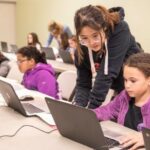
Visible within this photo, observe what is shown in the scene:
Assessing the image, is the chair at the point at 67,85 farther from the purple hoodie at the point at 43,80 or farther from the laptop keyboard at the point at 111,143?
the laptop keyboard at the point at 111,143

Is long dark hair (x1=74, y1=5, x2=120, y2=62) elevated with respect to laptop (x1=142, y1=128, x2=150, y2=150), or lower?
elevated

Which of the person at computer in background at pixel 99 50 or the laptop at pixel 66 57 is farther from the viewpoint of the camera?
the laptop at pixel 66 57

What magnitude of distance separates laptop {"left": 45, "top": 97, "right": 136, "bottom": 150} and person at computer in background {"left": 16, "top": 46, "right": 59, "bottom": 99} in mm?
1074

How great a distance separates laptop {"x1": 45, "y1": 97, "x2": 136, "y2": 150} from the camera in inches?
50.7

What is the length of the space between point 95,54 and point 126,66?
0.28 metres

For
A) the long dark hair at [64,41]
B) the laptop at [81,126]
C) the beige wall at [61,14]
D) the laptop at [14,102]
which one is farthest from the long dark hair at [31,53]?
the beige wall at [61,14]

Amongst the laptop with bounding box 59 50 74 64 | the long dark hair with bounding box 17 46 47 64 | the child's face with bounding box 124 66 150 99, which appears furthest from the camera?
the laptop with bounding box 59 50 74 64

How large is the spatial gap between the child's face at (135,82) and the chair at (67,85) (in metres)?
1.16

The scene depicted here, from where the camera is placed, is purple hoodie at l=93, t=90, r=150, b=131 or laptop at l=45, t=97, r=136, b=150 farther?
purple hoodie at l=93, t=90, r=150, b=131

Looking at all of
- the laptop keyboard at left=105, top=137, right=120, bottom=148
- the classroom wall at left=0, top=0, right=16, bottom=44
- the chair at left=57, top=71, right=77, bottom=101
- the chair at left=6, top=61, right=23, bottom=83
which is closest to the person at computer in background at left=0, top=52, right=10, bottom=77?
the chair at left=6, top=61, right=23, bottom=83

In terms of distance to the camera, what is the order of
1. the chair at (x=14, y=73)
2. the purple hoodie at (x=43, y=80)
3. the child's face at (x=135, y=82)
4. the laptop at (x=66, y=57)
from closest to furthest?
the child's face at (x=135, y=82)
the purple hoodie at (x=43, y=80)
the chair at (x=14, y=73)
the laptop at (x=66, y=57)

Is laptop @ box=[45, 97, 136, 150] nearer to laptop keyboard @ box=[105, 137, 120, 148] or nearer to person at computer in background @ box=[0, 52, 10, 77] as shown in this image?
laptop keyboard @ box=[105, 137, 120, 148]

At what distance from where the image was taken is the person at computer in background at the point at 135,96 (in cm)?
157

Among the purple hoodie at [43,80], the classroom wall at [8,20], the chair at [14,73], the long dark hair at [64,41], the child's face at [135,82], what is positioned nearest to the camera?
the child's face at [135,82]
